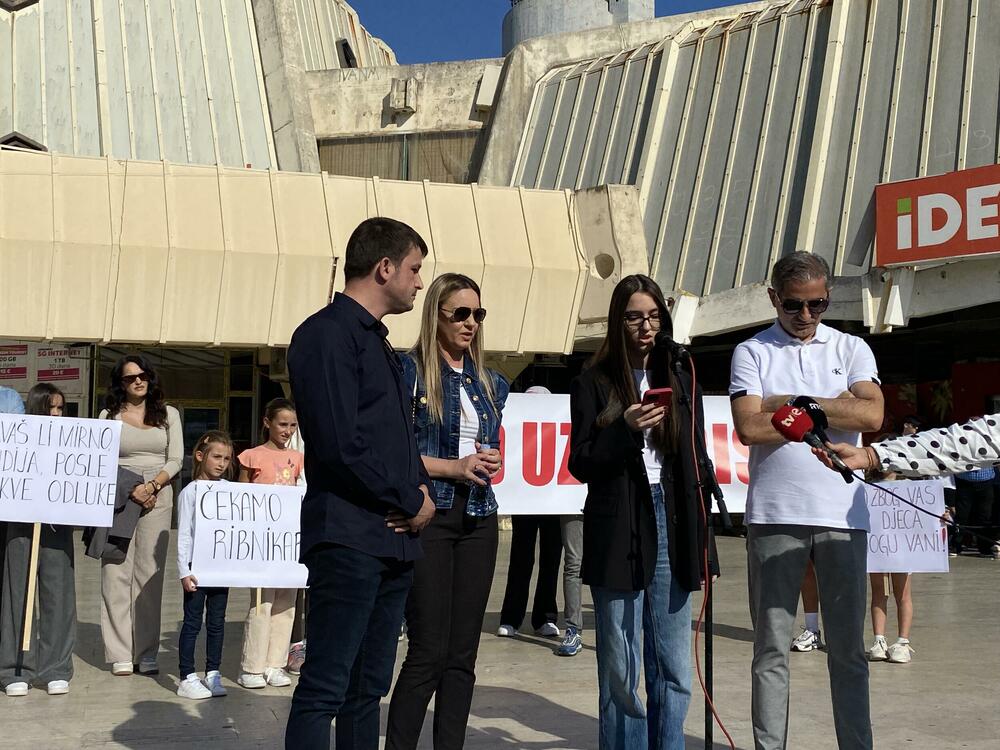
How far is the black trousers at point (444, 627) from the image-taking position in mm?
4590

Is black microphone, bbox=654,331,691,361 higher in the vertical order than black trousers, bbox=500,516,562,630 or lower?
higher

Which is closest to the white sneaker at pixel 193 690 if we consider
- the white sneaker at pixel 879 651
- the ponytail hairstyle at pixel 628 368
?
the ponytail hairstyle at pixel 628 368

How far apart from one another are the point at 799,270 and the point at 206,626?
4316 millimetres

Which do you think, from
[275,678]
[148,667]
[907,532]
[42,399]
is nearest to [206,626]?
[275,678]

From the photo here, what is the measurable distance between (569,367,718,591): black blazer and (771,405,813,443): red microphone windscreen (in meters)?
0.52

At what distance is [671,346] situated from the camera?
14.8 ft

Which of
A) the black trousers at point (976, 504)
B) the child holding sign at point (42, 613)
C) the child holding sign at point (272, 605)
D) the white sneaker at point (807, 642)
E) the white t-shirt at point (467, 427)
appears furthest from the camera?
the black trousers at point (976, 504)

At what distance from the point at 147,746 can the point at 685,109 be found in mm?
17161

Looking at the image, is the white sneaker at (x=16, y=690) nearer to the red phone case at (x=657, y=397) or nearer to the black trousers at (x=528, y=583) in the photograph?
the black trousers at (x=528, y=583)

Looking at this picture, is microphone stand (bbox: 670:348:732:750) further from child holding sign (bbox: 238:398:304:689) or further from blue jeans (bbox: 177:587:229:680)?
blue jeans (bbox: 177:587:229:680)

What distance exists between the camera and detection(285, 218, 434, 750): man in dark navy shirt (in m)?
3.70

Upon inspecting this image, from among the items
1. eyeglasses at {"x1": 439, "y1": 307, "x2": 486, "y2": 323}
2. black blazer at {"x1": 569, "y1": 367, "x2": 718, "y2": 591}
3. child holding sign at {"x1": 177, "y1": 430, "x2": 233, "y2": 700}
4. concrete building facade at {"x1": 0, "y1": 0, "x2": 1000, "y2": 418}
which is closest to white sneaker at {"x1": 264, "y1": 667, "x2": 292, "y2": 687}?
child holding sign at {"x1": 177, "y1": 430, "x2": 233, "y2": 700}

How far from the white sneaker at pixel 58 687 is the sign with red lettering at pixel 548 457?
11.2ft

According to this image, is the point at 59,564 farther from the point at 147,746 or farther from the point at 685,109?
the point at 685,109
